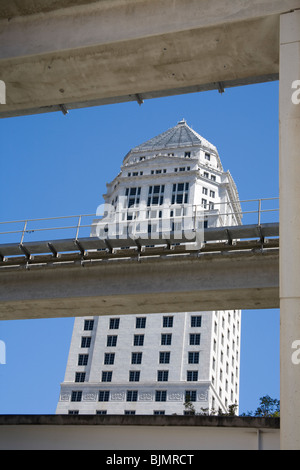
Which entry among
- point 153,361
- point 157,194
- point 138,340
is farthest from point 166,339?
point 157,194

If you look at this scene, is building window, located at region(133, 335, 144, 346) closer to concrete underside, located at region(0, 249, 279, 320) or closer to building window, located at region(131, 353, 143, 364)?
building window, located at region(131, 353, 143, 364)

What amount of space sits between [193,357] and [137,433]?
227ft

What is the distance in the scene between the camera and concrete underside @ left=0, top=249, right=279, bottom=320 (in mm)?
20109

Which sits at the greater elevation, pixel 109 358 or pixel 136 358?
pixel 109 358

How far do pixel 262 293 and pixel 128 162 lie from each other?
91.1 m

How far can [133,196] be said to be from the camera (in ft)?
338

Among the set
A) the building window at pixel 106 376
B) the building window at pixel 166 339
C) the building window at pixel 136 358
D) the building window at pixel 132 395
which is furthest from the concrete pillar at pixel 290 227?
the building window at pixel 106 376

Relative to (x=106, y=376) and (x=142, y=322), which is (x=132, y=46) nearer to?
(x=106, y=376)

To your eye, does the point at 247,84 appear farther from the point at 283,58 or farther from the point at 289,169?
the point at 289,169

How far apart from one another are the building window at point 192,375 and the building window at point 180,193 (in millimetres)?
29821

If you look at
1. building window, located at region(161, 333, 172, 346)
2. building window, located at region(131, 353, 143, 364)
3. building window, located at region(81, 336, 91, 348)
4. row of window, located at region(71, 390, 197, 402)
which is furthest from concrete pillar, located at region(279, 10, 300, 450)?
building window, located at region(81, 336, 91, 348)

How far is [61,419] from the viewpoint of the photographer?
1335cm

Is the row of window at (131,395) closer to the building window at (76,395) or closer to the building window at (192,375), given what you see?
the building window at (76,395)

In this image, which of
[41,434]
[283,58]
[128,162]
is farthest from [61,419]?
[128,162]
